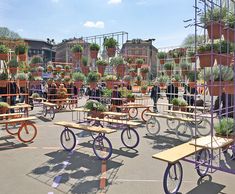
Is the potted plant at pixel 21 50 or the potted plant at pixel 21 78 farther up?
the potted plant at pixel 21 50

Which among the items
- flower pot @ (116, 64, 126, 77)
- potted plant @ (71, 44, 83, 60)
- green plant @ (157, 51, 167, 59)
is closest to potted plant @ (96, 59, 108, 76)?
flower pot @ (116, 64, 126, 77)

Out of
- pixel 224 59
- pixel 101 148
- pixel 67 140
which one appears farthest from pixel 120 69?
pixel 224 59

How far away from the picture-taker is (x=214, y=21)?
13.3ft

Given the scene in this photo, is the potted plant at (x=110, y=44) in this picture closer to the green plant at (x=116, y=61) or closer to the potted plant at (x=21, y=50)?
the green plant at (x=116, y=61)

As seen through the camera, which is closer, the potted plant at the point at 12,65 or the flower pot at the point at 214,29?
the flower pot at the point at 214,29

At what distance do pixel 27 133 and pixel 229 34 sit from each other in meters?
5.77

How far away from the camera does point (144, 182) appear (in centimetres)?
457

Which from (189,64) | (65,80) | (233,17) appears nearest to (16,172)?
(233,17)

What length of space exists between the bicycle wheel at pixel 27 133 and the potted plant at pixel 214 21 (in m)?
5.32

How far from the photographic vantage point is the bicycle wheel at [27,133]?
24.1 feet

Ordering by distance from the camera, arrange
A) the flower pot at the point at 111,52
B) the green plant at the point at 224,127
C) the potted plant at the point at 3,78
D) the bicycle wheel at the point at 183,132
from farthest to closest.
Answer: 1. the potted plant at the point at 3,78
2. the flower pot at the point at 111,52
3. the bicycle wheel at the point at 183,132
4. the green plant at the point at 224,127

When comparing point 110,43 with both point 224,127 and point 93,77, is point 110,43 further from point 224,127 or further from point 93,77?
point 224,127

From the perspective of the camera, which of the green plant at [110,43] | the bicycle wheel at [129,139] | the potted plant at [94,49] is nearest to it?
the bicycle wheel at [129,139]

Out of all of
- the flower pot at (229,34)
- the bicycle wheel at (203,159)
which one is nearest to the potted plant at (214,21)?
the flower pot at (229,34)
